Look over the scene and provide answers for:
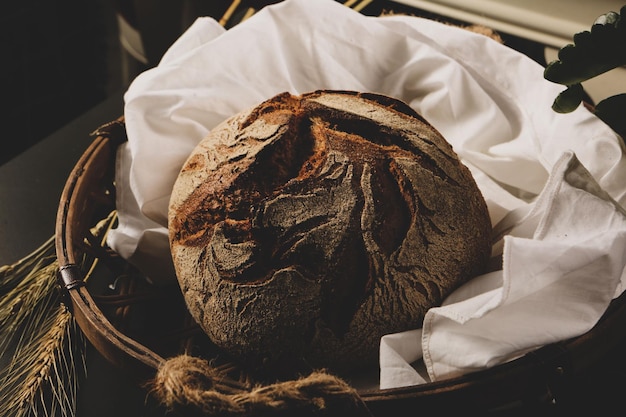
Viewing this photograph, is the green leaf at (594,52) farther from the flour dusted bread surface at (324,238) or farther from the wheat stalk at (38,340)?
the wheat stalk at (38,340)

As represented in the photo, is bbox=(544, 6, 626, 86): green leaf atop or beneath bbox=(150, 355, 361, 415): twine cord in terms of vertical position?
atop

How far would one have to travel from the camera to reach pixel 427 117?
89cm

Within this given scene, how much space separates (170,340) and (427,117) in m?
0.44

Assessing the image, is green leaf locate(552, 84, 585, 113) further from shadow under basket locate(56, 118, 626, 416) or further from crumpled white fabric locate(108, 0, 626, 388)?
shadow under basket locate(56, 118, 626, 416)

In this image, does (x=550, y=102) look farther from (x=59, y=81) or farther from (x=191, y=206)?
(x=59, y=81)

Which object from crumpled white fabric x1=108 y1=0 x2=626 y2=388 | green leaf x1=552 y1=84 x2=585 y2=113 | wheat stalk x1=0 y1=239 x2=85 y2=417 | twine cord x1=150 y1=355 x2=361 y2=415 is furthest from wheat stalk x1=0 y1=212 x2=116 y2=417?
green leaf x1=552 y1=84 x2=585 y2=113

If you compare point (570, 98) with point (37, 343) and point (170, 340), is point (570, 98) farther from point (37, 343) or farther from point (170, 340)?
point (37, 343)

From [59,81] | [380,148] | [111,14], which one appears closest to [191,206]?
[380,148]

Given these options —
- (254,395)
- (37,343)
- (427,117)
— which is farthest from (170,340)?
(427,117)

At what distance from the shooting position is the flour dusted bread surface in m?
0.61

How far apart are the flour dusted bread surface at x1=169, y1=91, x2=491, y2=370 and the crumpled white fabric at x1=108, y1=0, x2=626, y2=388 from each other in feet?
0.13

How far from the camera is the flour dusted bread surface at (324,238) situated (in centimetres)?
61

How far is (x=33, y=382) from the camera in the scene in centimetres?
69

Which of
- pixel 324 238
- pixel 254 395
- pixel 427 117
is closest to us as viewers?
pixel 254 395
